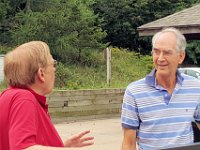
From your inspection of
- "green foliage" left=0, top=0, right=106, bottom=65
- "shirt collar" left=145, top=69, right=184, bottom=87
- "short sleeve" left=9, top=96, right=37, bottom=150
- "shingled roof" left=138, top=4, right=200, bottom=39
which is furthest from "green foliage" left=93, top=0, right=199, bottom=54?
"short sleeve" left=9, top=96, right=37, bottom=150

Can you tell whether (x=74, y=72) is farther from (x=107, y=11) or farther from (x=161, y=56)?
(x=161, y=56)

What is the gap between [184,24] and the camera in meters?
13.4

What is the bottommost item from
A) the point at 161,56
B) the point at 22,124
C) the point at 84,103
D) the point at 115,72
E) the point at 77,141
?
the point at 115,72

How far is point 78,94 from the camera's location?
1611cm

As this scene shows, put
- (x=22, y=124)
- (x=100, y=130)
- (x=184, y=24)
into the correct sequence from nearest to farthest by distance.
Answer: (x=22, y=124) → (x=184, y=24) → (x=100, y=130)

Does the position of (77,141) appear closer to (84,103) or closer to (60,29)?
(84,103)

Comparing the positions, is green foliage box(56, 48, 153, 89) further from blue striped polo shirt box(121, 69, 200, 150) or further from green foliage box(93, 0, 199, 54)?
blue striped polo shirt box(121, 69, 200, 150)

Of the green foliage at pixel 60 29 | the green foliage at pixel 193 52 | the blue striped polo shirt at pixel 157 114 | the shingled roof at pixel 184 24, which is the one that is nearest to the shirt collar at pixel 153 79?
the blue striped polo shirt at pixel 157 114

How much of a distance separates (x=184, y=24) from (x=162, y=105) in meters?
10.2

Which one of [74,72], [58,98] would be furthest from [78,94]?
[74,72]

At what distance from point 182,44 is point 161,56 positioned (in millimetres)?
189

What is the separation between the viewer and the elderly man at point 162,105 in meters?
3.47

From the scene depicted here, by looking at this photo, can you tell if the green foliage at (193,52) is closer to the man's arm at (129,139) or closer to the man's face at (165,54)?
the man's face at (165,54)

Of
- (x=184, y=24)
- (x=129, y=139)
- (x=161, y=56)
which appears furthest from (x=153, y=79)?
(x=184, y=24)
